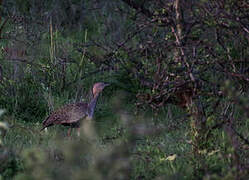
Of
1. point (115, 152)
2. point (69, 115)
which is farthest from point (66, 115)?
point (115, 152)

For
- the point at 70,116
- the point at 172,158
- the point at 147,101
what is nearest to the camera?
the point at 147,101

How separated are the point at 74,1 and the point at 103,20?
1.23m

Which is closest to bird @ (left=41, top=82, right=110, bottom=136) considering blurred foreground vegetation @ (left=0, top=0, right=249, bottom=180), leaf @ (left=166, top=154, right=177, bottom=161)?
blurred foreground vegetation @ (left=0, top=0, right=249, bottom=180)

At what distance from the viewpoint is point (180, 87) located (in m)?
5.49

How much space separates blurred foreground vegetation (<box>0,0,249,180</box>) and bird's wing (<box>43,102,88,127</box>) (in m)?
0.17

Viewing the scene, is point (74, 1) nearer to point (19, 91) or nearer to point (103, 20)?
point (103, 20)

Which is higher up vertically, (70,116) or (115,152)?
(115,152)

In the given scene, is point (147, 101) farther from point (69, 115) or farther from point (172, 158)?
point (69, 115)

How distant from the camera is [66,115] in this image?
6.82 meters

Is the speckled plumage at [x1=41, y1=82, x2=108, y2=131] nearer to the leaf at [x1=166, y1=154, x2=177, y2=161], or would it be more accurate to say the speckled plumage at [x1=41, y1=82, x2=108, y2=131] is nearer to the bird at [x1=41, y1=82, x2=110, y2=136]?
the bird at [x1=41, y1=82, x2=110, y2=136]

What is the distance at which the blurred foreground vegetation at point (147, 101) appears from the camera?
4184 mm

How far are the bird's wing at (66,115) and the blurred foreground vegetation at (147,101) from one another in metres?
0.17

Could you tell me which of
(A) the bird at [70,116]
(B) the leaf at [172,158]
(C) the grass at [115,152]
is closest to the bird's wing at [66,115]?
(A) the bird at [70,116]

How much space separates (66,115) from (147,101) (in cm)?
183
